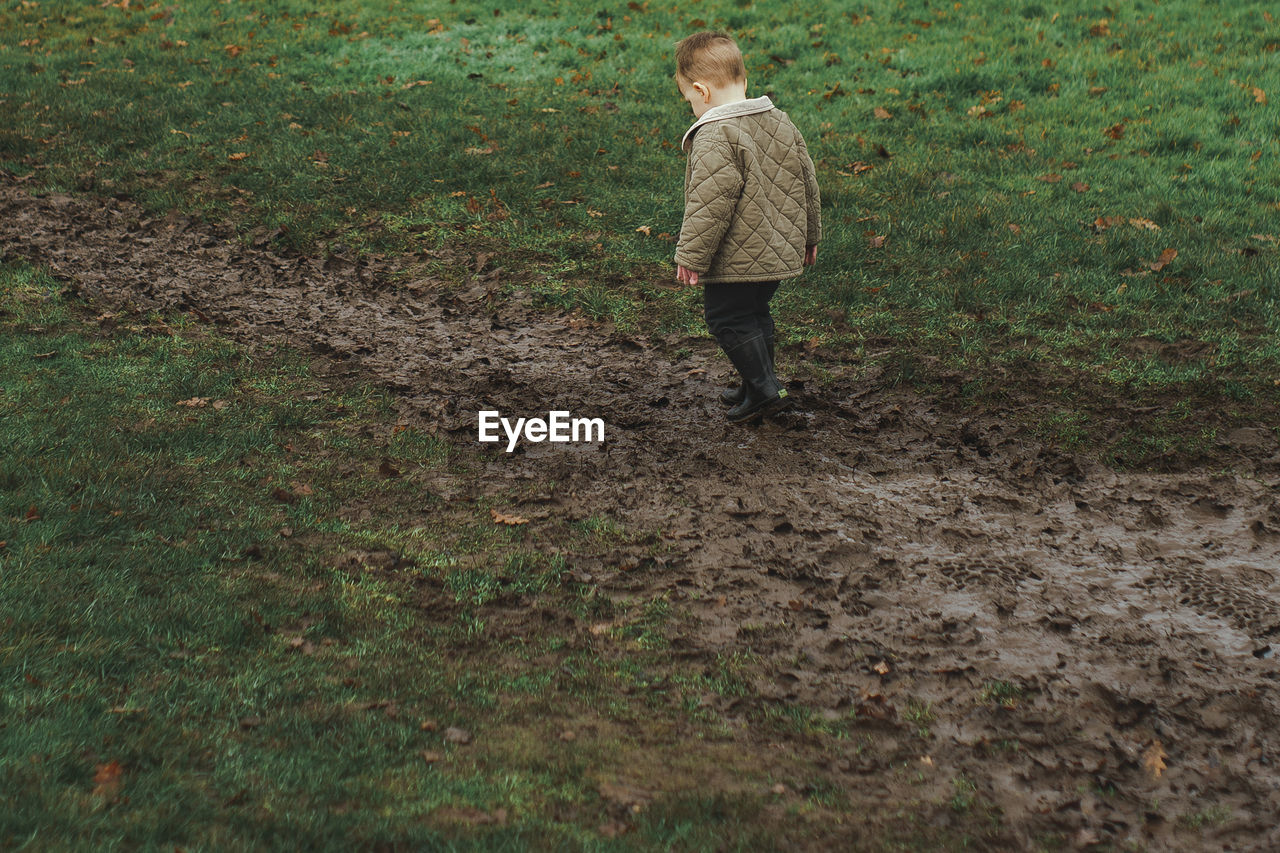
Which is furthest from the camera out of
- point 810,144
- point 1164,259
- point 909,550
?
point 810,144

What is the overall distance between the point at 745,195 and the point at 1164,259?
3.70 m

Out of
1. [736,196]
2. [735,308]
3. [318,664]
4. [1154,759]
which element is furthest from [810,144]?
[318,664]

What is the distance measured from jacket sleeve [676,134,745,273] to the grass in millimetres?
1646

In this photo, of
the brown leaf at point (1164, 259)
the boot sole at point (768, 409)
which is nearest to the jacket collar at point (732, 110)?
the boot sole at point (768, 409)

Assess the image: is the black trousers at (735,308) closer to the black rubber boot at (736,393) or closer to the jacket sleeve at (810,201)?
the black rubber boot at (736,393)

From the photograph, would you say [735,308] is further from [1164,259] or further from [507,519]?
[1164,259]

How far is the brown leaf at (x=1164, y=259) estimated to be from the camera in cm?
644

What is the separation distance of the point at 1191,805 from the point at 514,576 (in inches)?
96.0

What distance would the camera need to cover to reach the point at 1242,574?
12.2 ft

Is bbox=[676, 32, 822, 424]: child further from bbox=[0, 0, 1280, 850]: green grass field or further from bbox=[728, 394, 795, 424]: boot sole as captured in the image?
bbox=[0, 0, 1280, 850]: green grass field

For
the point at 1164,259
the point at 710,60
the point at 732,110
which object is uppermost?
the point at 710,60

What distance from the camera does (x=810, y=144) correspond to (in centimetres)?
845

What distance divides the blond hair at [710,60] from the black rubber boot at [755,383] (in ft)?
4.22

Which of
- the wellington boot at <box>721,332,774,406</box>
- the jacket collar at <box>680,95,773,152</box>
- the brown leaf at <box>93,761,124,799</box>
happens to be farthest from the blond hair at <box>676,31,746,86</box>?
the brown leaf at <box>93,761,124,799</box>
